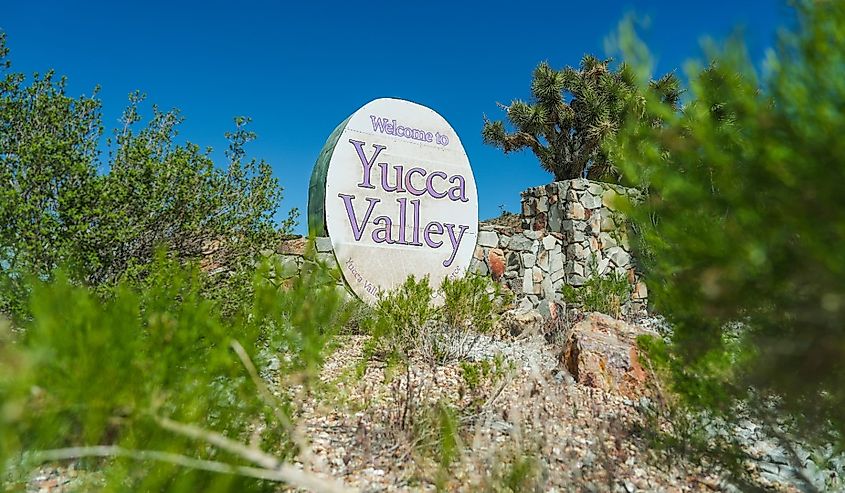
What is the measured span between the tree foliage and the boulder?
2219 mm

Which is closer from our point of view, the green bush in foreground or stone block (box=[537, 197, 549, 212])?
the green bush in foreground

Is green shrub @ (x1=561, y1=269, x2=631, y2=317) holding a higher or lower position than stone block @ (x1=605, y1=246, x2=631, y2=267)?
lower

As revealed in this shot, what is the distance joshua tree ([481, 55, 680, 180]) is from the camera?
20.7 metres

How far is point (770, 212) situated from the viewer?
1.44 m

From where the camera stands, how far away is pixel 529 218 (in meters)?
9.89

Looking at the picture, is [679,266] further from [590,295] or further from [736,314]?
[590,295]

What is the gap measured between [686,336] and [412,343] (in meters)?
3.23

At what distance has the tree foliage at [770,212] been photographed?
4.34 feet

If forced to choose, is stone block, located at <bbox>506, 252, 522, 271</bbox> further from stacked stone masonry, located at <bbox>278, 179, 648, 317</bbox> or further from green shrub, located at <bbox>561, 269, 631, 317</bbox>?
green shrub, located at <bbox>561, 269, 631, 317</bbox>

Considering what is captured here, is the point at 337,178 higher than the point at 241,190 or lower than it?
higher

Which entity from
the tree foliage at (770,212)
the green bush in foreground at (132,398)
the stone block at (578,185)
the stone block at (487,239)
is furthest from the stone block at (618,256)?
the green bush in foreground at (132,398)

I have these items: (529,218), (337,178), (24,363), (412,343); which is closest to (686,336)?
(24,363)

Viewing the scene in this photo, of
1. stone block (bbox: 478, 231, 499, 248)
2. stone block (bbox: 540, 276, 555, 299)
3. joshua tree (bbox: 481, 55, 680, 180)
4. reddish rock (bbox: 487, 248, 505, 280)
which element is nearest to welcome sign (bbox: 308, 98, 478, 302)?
stone block (bbox: 478, 231, 499, 248)

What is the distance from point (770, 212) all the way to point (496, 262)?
22.2 feet
